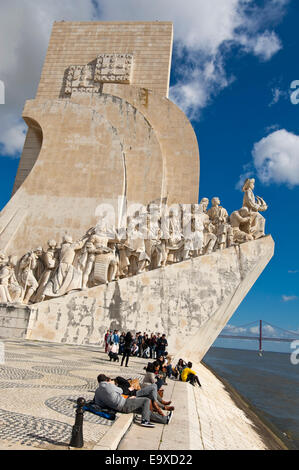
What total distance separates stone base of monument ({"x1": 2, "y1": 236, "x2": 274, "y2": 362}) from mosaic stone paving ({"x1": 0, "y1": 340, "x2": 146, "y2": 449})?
3.06m

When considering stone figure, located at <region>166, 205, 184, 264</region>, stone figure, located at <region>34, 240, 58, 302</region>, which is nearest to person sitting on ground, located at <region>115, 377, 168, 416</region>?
stone figure, located at <region>166, 205, 184, 264</region>

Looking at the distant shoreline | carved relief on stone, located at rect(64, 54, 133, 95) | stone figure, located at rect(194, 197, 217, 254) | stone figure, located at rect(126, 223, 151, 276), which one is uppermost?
carved relief on stone, located at rect(64, 54, 133, 95)

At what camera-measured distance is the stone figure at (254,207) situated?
9.69 m

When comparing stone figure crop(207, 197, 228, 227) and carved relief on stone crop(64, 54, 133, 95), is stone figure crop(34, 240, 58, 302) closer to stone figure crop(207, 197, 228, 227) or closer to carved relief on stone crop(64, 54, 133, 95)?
stone figure crop(207, 197, 228, 227)

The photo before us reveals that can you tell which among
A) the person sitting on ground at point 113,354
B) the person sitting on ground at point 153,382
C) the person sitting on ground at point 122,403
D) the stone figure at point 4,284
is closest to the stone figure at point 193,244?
the person sitting on ground at point 113,354

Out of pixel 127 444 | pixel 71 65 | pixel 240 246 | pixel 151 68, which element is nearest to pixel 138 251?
pixel 240 246

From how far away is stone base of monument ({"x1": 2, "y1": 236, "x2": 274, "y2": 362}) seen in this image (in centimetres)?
823

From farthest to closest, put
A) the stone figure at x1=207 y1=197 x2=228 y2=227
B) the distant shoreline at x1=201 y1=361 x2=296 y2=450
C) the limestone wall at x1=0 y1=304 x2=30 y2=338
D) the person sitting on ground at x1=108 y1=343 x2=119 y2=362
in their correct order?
the stone figure at x1=207 y1=197 x2=228 y2=227, the limestone wall at x1=0 y1=304 x2=30 y2=338, the person sitting on ground at x1=108 y1=343 x2=119 y2=362, the distant shoreline at x1=201 y1=361 x2=296 y2=450

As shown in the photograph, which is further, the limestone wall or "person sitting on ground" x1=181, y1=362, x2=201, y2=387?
the limestone wall

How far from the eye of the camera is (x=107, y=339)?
23.5 feet

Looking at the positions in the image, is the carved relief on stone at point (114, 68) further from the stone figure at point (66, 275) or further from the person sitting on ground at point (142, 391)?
the person sitting on ground at point (142, 391)

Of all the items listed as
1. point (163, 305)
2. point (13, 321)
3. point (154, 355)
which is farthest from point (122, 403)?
point (13, 321)

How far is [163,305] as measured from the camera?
27.5 ft

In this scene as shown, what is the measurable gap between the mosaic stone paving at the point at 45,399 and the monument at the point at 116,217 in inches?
128
